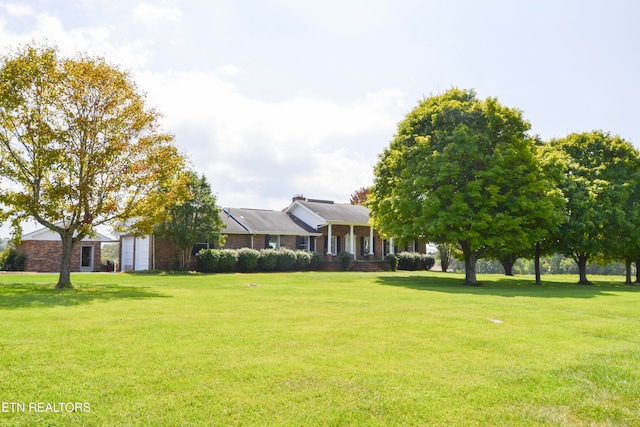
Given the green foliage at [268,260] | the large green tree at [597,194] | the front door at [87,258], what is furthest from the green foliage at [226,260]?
the large green tree at [597,194]

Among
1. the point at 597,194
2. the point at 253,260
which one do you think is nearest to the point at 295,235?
the point at 253,260

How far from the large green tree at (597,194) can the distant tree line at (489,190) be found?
2.5 inches

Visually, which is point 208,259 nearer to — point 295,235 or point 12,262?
point 295,235

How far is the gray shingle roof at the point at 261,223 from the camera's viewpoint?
3612 cm

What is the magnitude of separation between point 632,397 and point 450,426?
99.5 inches

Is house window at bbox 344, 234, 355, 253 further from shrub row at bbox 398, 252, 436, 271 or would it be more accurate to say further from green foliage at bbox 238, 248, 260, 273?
green foliage at bbox 238, 248, 260, 273

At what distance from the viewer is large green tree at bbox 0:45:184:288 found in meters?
17.1

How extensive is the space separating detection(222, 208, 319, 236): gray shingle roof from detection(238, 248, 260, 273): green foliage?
3.15m

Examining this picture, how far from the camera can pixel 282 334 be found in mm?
8242

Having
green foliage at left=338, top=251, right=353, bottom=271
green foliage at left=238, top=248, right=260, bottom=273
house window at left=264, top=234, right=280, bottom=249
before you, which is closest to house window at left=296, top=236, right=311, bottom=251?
house window at left=264, top=234, right=280, bottom=249

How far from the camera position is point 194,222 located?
30141 millimetres

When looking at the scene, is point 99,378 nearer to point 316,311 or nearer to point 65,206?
point 316,311

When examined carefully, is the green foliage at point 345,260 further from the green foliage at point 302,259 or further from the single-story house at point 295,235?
A: the green foliage at point 302,259

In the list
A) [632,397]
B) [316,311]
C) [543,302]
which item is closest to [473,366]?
[632,397]
